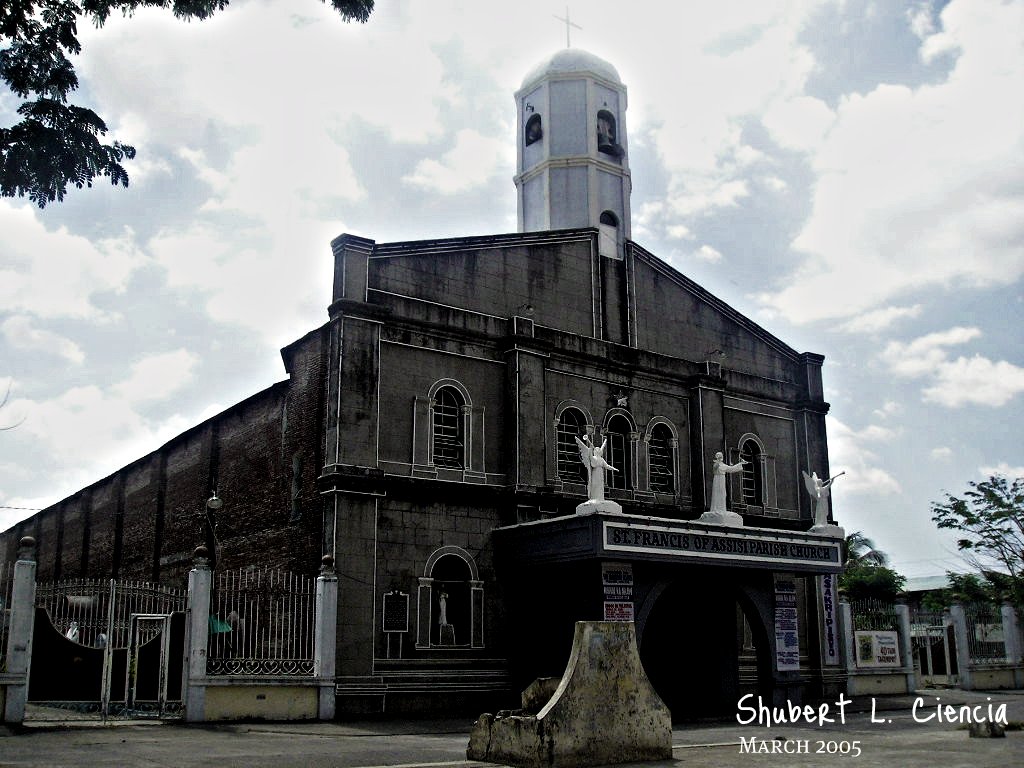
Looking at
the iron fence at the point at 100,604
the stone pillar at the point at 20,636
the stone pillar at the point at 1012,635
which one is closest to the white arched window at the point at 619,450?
the iron fence at the point at 100,604

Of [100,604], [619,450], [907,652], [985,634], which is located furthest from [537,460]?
[985,634]

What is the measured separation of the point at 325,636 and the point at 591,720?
863cm

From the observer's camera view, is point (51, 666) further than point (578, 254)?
No

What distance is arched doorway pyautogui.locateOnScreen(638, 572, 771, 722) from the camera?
2270 centimetres

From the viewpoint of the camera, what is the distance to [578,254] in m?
25.4

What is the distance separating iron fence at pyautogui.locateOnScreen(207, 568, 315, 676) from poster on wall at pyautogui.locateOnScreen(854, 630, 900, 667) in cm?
1506

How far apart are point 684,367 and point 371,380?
28.6ft

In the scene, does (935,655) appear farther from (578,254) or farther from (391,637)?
(391,637)

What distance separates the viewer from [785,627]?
75.3 feet

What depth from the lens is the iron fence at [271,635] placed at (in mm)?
17391

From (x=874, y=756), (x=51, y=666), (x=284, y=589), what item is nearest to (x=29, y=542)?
(x=51, y=666)

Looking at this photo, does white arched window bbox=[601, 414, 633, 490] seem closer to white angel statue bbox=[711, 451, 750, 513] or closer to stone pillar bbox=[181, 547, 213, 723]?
white angel statue bbox=[711, 451, 750, 513]

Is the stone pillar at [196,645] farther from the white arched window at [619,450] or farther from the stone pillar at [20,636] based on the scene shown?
the white arched window at [619,450]

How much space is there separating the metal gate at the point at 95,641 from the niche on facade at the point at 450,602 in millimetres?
4454
